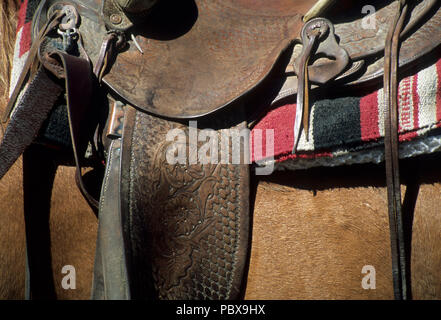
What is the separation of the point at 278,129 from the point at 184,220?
1.01 feet

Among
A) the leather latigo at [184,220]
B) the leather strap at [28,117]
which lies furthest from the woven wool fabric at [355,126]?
the leather strap at [28,117]

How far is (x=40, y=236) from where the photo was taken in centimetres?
91

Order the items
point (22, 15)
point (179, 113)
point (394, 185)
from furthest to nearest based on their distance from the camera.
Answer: point (22, 15) → point (179, 113) → point (394, 185)

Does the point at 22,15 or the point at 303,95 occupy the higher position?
the point at 22,15

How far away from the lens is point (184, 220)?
78 cm

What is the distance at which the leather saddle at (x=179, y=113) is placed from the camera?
0.76m

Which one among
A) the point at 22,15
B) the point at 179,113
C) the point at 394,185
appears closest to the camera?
the point at 394,185

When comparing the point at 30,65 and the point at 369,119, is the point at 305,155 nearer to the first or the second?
the point at 369,119

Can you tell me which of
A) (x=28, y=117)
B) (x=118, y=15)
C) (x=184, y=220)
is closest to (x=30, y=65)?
(x=28, y=117)

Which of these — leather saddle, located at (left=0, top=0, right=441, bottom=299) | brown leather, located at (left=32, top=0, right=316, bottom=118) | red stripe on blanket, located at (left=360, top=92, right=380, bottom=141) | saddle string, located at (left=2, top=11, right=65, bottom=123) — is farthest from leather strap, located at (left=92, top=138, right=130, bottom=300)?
red stripe on blanket, located at (left=360, top=92, right=380, bottom=141)

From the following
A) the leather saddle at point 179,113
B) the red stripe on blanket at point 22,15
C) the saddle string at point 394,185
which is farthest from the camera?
Result: the red stripe on blanket at point 22,15

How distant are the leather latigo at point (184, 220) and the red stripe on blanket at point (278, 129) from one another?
0.05 meters

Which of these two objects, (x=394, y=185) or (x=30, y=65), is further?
(x=30, y=65)

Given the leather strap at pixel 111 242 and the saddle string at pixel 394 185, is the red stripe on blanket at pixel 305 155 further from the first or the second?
the leather strap at pixel 111 242
